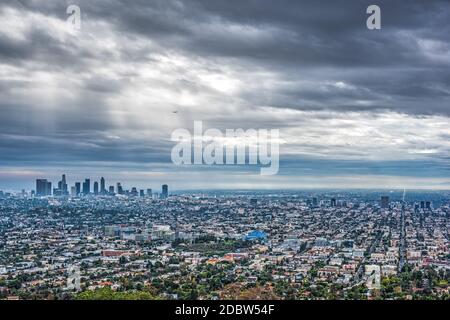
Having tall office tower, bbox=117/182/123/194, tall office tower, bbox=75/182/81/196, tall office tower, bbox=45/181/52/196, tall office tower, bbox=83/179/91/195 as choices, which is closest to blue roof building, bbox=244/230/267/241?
tall office tower, bbox=117/182/123/194

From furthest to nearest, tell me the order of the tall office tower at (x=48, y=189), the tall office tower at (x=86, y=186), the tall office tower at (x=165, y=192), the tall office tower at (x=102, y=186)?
the tall office tower at (x=48, y=189), the tall office tower at (x=86, y=186), the tall office tower at (x=102, y=186), the tall office tower at (x=165, y=192)

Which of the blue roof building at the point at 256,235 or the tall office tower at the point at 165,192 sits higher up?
the tall office tower at the point at 165,192

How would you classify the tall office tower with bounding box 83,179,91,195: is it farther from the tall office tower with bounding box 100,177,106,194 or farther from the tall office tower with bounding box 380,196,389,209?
the tall office tower with bounding box 380,196,389,209

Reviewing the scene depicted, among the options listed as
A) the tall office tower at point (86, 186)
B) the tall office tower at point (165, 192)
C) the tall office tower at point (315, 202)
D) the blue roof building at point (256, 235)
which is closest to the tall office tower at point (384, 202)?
the tall office tower at point (315, 202)

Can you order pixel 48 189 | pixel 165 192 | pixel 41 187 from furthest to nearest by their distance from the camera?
pixel 48 189 → pixel 41 187 → pixel 165 192

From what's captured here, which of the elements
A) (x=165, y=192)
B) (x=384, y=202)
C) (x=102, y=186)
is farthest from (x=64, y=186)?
(x=384, y=202)

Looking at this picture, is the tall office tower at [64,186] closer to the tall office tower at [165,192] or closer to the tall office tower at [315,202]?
the tall office tower at [165,192]

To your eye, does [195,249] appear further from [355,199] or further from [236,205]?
[355,199]

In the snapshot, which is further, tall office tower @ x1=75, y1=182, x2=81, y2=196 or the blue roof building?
tall office tower @ x1=75, y1=182, x2=81, y2=196

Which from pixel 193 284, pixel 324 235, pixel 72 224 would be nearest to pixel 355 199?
pixel 324 235

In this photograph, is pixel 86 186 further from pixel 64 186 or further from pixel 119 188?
pixel 119 188

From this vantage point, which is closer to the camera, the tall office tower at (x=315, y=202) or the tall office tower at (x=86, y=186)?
the tall office tower at (x=315, y=202)

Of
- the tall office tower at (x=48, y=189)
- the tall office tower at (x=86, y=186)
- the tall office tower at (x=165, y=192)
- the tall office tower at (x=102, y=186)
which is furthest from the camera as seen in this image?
the tall office tower at (x=48, y=189)
